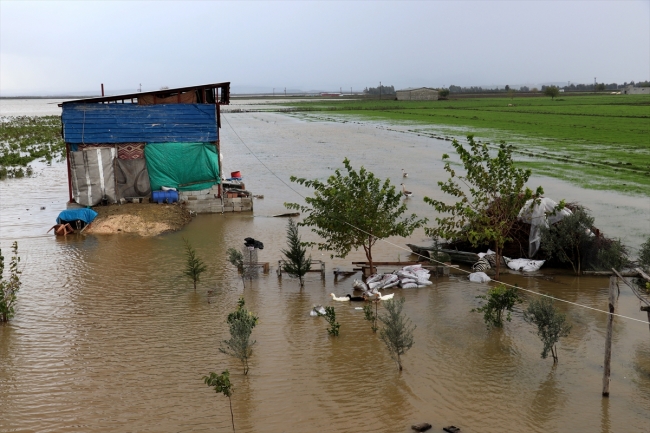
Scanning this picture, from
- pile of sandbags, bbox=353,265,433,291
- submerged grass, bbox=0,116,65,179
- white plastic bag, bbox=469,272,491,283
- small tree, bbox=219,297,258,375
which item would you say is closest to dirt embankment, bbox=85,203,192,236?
pile of sandbags, bbox=353,265,433,291

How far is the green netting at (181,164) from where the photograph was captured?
21.0 meters

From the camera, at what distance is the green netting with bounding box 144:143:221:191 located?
21016mm

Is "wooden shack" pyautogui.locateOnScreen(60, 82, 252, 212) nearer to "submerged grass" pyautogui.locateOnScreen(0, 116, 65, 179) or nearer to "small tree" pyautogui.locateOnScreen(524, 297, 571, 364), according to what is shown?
"submerged grass" pyautogui.locateOnScreen(0, 116, 65, 179)

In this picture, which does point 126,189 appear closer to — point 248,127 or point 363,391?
point 363,391

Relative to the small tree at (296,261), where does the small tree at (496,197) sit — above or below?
above

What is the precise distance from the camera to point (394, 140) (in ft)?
156

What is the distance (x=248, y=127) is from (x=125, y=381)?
5887 cm

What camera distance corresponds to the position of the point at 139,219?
19.5 m

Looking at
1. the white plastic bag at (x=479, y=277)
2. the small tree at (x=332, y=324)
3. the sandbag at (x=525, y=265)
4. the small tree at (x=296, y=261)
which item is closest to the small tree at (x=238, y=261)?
the small tree at (x=296, y=261)

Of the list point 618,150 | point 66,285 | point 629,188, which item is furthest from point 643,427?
point 618,150

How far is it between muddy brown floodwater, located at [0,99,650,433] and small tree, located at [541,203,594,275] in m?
0.52

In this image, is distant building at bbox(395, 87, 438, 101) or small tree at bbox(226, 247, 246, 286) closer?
small tree at bbox(226, 247, 246, 286)

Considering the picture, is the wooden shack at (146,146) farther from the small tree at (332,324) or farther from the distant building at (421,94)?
the distant building at (421,94)

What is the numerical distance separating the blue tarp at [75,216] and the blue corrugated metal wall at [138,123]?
2.53 metres
